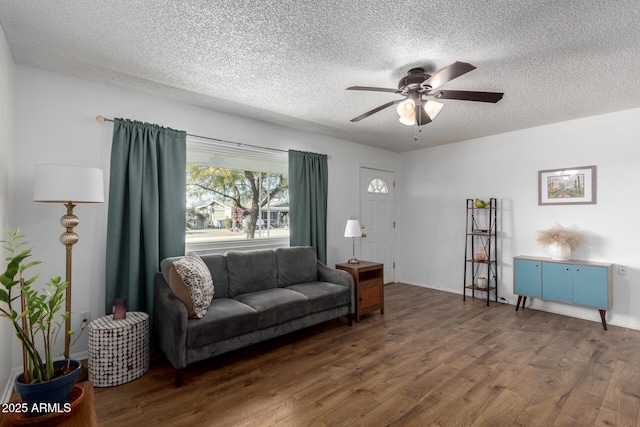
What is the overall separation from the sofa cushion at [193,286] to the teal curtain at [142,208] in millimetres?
579

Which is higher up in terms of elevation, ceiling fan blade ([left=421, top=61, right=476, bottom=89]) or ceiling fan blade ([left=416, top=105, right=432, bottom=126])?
ceiling fan blade ([left=421, top=61, right=476, bottom=89])

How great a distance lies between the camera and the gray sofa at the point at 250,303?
248 centimetres

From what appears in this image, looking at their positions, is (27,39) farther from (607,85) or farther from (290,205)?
(607,85)

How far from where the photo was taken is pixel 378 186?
A: 18.6 ft

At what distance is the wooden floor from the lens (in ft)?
6.73

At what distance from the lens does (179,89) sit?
3.03 meters

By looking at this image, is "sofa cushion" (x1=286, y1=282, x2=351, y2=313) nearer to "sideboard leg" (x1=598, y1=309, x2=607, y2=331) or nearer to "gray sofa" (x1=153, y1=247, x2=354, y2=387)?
"gray sofa" (x1=153, y1=247, x2=354, y2=387)

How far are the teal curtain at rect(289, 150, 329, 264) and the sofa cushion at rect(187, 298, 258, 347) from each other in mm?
1522

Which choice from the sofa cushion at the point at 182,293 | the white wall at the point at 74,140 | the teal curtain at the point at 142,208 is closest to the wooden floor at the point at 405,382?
the sofa cushion at the point at 182,293

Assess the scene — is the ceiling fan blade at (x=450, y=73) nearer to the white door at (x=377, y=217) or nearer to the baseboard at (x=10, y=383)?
the white door at (x=377, y=217)

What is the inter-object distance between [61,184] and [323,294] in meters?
2.45

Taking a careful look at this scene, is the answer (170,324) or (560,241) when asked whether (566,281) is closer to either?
(560,241)

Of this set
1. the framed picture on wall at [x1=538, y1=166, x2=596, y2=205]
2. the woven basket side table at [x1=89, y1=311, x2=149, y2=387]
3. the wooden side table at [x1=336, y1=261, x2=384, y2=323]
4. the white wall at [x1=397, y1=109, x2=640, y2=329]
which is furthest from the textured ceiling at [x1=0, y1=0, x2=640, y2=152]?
the woven basket side table at [x1=89, y1=311, x2=149, y2=387]

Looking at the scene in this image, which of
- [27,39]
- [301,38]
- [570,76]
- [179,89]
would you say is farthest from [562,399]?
[27,39]
